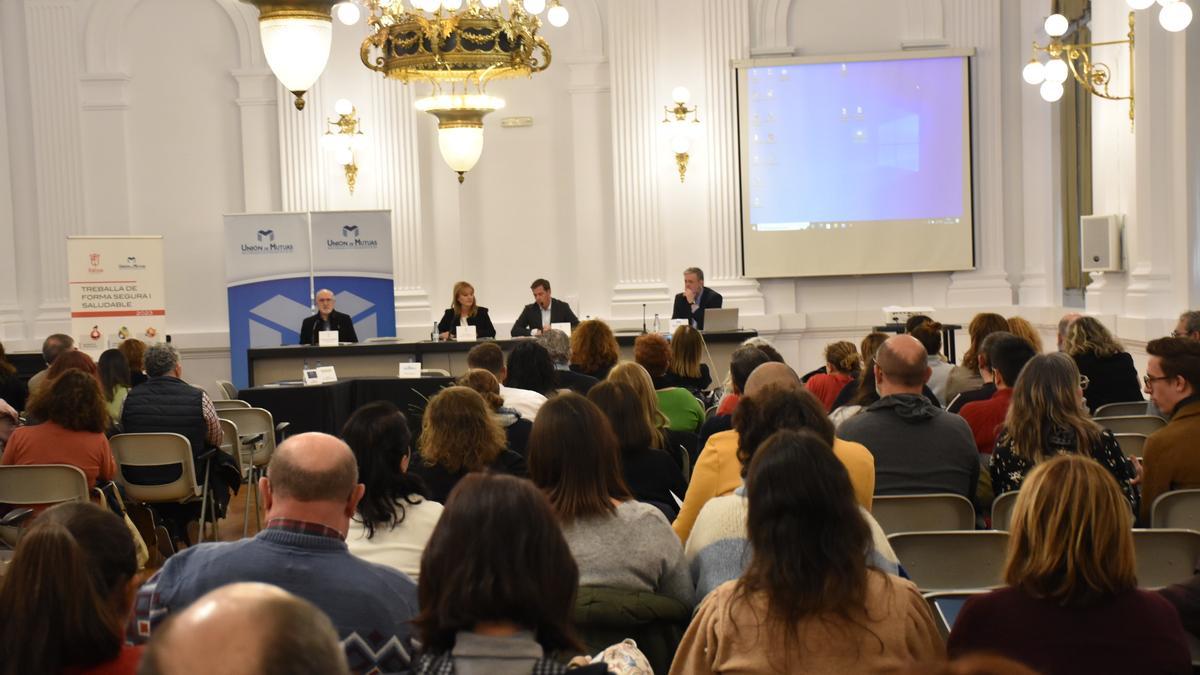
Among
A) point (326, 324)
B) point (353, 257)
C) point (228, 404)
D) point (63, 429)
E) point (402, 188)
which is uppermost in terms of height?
point (402, 188)

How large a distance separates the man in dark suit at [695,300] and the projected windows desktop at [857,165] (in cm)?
134

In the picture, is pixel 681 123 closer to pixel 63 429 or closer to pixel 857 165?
pixel 857 165

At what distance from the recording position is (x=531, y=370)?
21.1ft

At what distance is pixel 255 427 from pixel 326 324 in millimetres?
3224

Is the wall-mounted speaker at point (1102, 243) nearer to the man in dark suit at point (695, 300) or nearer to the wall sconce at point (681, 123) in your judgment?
the man in dark suit at point (695, 300)

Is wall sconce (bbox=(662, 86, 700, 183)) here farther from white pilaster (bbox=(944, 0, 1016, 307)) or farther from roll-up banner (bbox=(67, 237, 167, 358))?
roll-up banner (bbox=(67, 237, 167, 358))

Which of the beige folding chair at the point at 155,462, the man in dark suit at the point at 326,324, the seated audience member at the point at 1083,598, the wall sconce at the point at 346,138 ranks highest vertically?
the wall sconce at the point at 346,138

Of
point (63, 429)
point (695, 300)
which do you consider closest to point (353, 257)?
point (695, 300)

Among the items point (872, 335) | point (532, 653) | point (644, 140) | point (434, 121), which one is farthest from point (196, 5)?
point (532, 653)

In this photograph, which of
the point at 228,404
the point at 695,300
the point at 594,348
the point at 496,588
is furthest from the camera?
the point at 695,300

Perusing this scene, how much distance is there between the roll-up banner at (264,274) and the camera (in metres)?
12.1

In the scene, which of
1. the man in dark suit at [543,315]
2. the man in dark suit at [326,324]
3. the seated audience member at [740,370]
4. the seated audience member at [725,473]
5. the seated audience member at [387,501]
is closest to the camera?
the seated audience member at [387,501]

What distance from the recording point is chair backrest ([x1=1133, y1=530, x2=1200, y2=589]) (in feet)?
10.9

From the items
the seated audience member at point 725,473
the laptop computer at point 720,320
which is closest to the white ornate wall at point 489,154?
the laptop computer at point 720,320
